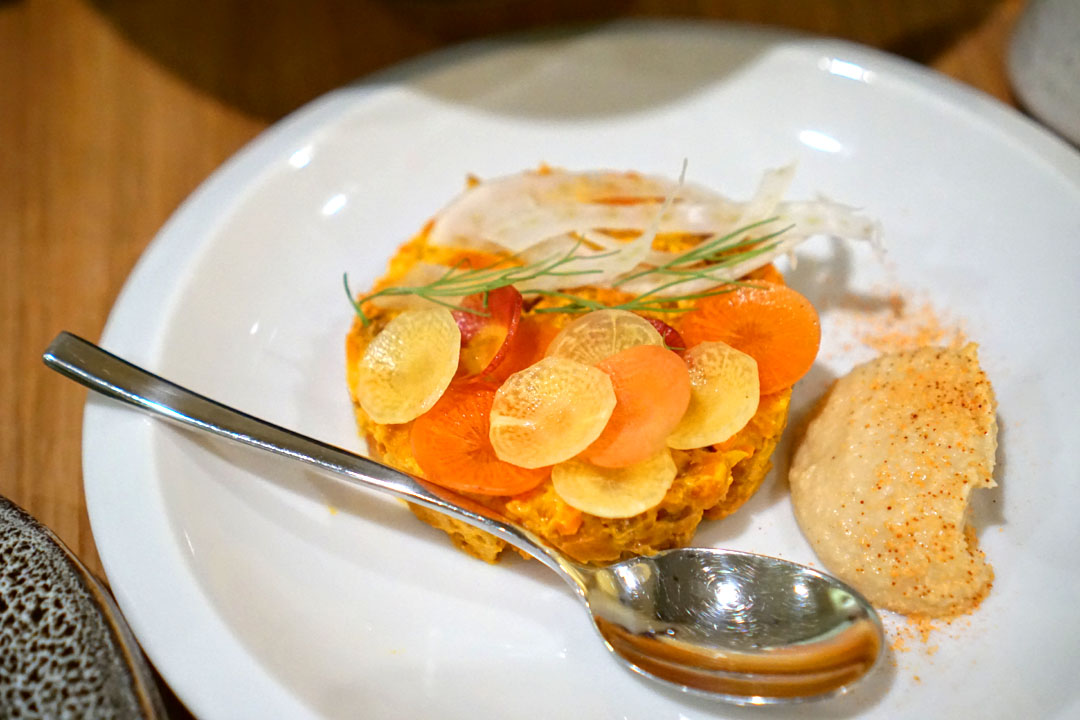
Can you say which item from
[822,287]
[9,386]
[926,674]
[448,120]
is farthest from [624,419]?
[9,386]

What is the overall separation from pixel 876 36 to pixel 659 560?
2.16 meters

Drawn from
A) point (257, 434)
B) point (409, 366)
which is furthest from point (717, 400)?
point (257, 434)

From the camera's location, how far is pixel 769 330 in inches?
77.3

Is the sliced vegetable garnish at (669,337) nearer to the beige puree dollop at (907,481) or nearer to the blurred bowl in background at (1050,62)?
the beige puree dollop at (907,481)

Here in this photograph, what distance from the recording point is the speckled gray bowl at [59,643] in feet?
4.41

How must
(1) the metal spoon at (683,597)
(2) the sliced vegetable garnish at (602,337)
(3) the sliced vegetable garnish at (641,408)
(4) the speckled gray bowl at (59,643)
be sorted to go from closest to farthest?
(4) the speckled gray bowl at (59,643)
(1) the metal spoon at (683,597)
(3) the sliced vegetable garnish at (641,408)
(2) the sliced vegetable garnish at (602,337)

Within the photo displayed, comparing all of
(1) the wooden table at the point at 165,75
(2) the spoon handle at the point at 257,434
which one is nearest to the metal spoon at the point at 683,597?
(2) the spoon handle at the point at 257,434

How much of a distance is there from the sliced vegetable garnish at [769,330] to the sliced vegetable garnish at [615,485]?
33 cm

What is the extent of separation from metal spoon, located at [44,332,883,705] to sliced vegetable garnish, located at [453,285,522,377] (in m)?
0.31

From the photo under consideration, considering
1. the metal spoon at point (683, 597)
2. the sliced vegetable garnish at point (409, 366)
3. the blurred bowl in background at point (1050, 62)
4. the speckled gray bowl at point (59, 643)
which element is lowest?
the metal spoon at point (683, 597)

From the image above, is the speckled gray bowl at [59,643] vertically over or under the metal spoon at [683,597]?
over

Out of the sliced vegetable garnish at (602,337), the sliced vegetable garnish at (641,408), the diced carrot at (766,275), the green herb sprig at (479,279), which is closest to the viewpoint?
the sliced vegetable garnish at (641,408)

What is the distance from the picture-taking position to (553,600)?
1.93m

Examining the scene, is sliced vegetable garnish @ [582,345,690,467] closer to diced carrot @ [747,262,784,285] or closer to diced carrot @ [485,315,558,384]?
diced carrot @ [485,315,558,384]
